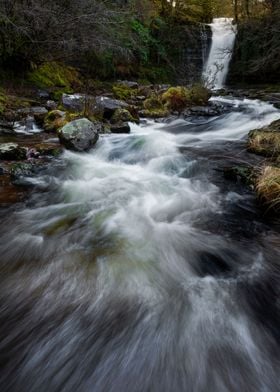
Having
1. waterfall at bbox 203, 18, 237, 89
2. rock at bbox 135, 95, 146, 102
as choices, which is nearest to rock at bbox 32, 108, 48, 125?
rock at bbox 135, 95, 146, 102

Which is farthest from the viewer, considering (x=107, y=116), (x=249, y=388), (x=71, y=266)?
(x=107, y=116)

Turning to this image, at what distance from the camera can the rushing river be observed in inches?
81.0

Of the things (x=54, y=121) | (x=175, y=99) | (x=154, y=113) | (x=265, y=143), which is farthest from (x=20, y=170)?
(x=175, y=99)

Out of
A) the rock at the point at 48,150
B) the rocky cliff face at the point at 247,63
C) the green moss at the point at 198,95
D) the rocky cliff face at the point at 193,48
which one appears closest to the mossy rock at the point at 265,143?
the rock at the point at 48,150

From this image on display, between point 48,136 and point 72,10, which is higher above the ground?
point 72,10

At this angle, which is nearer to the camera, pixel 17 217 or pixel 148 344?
pixel 148 344

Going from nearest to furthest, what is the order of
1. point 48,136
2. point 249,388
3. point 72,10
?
point 249,388 < point 48,136 < point 72,10

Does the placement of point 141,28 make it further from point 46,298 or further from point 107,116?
point 46,298

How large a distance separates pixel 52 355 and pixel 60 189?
9.89 ft

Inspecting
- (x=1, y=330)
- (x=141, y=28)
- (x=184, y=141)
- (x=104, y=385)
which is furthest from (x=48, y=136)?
(x=141, y=28)

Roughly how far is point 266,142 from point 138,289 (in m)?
4.66

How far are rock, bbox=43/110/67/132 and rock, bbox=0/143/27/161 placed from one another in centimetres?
201

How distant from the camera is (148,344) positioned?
90.0 inches

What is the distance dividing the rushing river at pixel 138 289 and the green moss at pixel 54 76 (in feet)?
28.1
